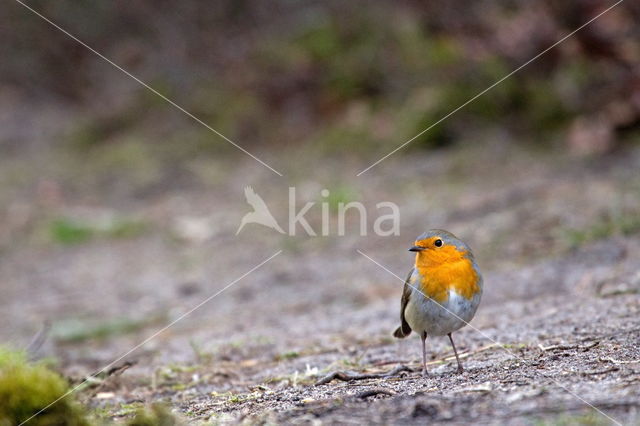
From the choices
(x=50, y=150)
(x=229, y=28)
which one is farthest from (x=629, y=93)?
(x=50, y=150)

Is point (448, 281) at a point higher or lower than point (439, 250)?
lower

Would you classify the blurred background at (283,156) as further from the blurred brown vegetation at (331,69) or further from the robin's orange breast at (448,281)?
the robin's orange breast at (448,281)

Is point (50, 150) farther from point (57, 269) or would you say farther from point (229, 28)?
point (57, 269)

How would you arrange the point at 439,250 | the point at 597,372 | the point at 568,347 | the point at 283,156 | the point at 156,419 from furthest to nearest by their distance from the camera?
the point at 283,156, the point at 439,250, the point at 568,347, the point at 597,372, the point at 156,419

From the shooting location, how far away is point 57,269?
8.77 meters

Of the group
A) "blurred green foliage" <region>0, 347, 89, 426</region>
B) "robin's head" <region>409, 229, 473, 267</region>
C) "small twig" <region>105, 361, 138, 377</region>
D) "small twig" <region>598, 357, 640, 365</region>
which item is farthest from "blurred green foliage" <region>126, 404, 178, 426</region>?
"robin's head" <region>409, 229, 473, 267</region>

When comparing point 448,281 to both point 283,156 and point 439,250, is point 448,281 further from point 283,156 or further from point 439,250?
point 283,156

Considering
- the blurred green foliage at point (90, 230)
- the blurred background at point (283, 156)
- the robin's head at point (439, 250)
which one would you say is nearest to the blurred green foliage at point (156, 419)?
the robin's head at point (439, 250)

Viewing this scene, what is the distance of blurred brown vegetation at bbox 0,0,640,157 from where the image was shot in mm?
8820

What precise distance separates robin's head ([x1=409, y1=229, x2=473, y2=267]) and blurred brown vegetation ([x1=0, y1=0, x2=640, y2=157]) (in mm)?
4845

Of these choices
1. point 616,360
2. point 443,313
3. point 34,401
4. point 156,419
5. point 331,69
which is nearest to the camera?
point 156,419

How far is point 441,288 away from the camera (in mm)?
3811

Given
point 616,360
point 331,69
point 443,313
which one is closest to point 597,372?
point 616,360

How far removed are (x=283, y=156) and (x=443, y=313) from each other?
25.7 ft
